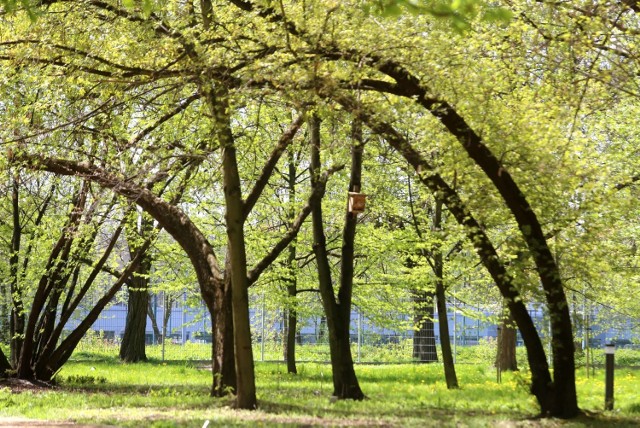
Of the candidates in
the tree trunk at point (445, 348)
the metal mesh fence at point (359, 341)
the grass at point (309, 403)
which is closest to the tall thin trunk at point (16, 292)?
the grass at point (309, 403)

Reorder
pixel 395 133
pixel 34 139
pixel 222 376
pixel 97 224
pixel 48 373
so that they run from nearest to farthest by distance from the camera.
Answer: pixel 395 133, pixel 34 139, pixel 222 376, pixel 97 224, pixel 48 373

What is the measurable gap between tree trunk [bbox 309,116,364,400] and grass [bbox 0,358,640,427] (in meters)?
0.36

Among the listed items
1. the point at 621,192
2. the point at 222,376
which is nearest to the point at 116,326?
the point at 222,376

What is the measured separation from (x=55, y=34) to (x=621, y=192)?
8010 mm

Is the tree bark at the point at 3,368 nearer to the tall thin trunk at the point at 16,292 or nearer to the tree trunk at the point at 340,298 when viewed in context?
the tall thin trunk at the point at 16,292

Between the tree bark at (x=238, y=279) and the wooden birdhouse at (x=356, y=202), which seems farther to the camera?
the wooden birdhouse at (x=356, y=202)

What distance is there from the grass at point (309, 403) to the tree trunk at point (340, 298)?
356 millimetres

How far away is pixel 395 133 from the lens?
949 cm

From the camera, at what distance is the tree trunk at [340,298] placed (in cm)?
1257

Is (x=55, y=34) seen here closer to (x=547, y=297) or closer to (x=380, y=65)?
(x=380, y=65)

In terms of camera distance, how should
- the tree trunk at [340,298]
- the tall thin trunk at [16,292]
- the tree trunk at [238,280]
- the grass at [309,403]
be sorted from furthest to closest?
1. the tall thin trunk at [16,292]
2. the tree trunk at [340,298]
3. the tree trunk at [238,280]
4. the grass at [309,403]

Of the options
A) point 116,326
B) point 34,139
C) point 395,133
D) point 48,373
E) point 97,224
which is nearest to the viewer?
point 395,133

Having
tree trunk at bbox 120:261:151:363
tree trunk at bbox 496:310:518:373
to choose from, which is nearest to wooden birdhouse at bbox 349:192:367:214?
tree trunk at bbox 496:310:518:373

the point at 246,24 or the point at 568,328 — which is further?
the point at 568,328
